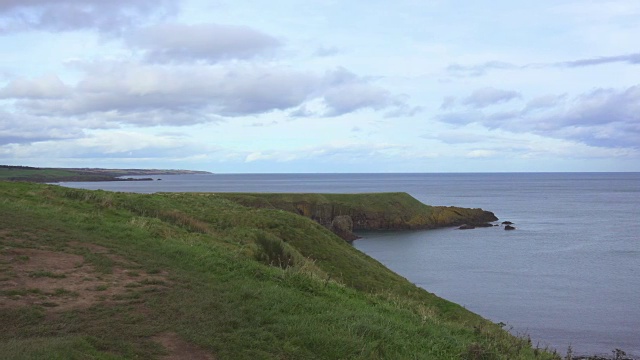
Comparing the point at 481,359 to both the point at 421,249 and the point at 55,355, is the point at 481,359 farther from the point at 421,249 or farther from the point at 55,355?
the point at 421,249

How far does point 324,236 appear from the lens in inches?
1294

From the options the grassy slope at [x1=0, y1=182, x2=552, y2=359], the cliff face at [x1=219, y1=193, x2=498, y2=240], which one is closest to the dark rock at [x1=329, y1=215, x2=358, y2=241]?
the cliff face at [x1=219, y1=193, x2=498, y2=240]

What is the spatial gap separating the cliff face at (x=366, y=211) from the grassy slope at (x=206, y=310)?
163ft

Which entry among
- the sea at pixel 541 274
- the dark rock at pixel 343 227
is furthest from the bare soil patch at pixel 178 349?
the dark rock at pixel 343 227

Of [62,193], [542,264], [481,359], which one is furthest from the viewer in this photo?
[542,264]

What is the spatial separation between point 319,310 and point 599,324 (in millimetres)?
22896

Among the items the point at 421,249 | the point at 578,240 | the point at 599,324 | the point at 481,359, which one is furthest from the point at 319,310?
the point at 578,240

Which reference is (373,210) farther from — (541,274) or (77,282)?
Result: (77,282)

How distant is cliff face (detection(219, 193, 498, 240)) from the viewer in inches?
2948

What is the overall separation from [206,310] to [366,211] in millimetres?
72115

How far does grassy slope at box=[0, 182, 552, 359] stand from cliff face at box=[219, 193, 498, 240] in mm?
49777

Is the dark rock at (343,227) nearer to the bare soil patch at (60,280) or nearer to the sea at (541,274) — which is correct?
the sea at (541,274)

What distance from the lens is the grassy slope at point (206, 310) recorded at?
9.70 m

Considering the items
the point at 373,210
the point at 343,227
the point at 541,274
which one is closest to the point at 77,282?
the point at 541,274
